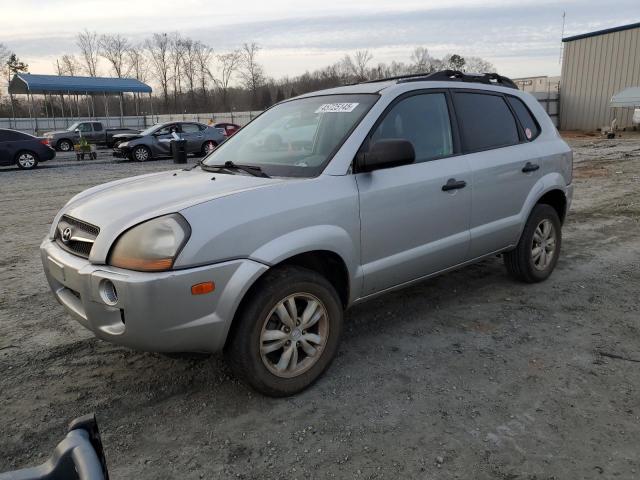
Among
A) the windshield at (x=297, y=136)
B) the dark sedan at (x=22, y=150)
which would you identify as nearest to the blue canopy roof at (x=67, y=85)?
the dark sedan at (x=22, y=150)

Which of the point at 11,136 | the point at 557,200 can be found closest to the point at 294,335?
the point at 557,200

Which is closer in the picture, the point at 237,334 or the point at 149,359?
the point at 237,334

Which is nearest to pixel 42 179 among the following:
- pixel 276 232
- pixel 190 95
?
pixel 276 232

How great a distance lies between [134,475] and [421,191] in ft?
7.93

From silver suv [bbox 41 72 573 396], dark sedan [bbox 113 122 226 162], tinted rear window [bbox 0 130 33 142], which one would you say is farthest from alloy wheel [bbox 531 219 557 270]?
tinted rear window [bbox 0 130 33 142]

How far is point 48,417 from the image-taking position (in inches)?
116

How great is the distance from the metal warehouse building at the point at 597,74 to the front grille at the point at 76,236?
99.8 feet

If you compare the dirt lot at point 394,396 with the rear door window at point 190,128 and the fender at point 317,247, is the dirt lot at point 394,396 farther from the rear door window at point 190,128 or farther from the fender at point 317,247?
the rear door window at point 190,128

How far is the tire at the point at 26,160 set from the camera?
18.0 meters

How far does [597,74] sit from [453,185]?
2971 centimetres

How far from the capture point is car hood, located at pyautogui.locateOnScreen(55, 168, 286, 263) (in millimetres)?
2727

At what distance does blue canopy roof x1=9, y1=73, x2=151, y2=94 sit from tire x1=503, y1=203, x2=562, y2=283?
3867cm

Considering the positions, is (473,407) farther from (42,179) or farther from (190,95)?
(190,95)

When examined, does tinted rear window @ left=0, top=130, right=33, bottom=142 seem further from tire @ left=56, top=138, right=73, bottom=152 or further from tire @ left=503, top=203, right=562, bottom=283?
tire @ left=503, top=203, right=562, bottom=283
